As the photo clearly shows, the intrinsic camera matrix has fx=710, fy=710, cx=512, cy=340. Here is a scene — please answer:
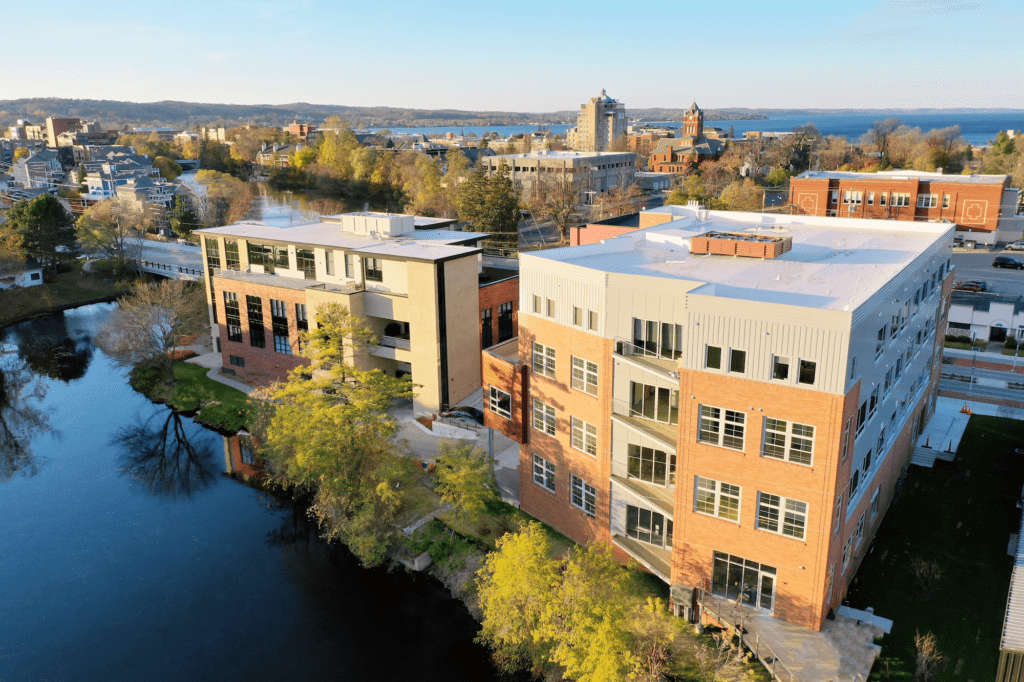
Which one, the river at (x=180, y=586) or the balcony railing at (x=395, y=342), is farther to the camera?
the balcony railing at (x=395, y=342)

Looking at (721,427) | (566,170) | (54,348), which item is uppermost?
(566,170)

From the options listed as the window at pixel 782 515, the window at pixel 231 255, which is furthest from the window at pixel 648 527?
the window at pixel 231 255

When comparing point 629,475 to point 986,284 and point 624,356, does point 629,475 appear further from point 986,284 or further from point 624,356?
point 986,284

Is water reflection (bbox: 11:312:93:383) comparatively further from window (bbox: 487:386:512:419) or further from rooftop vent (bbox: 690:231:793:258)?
rooftop vent (bbox: 690:231:793:258)

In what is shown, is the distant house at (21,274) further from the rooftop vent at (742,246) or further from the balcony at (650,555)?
the balcony at (650,555)

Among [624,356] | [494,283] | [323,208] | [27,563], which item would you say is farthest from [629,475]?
[323,208]

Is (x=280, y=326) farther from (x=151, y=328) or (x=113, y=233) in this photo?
(x=113, y=233)

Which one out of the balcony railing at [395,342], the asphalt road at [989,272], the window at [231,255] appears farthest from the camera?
the asphalt road at [989,272]

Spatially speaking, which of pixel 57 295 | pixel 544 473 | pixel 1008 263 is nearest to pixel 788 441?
pixel 544 473
